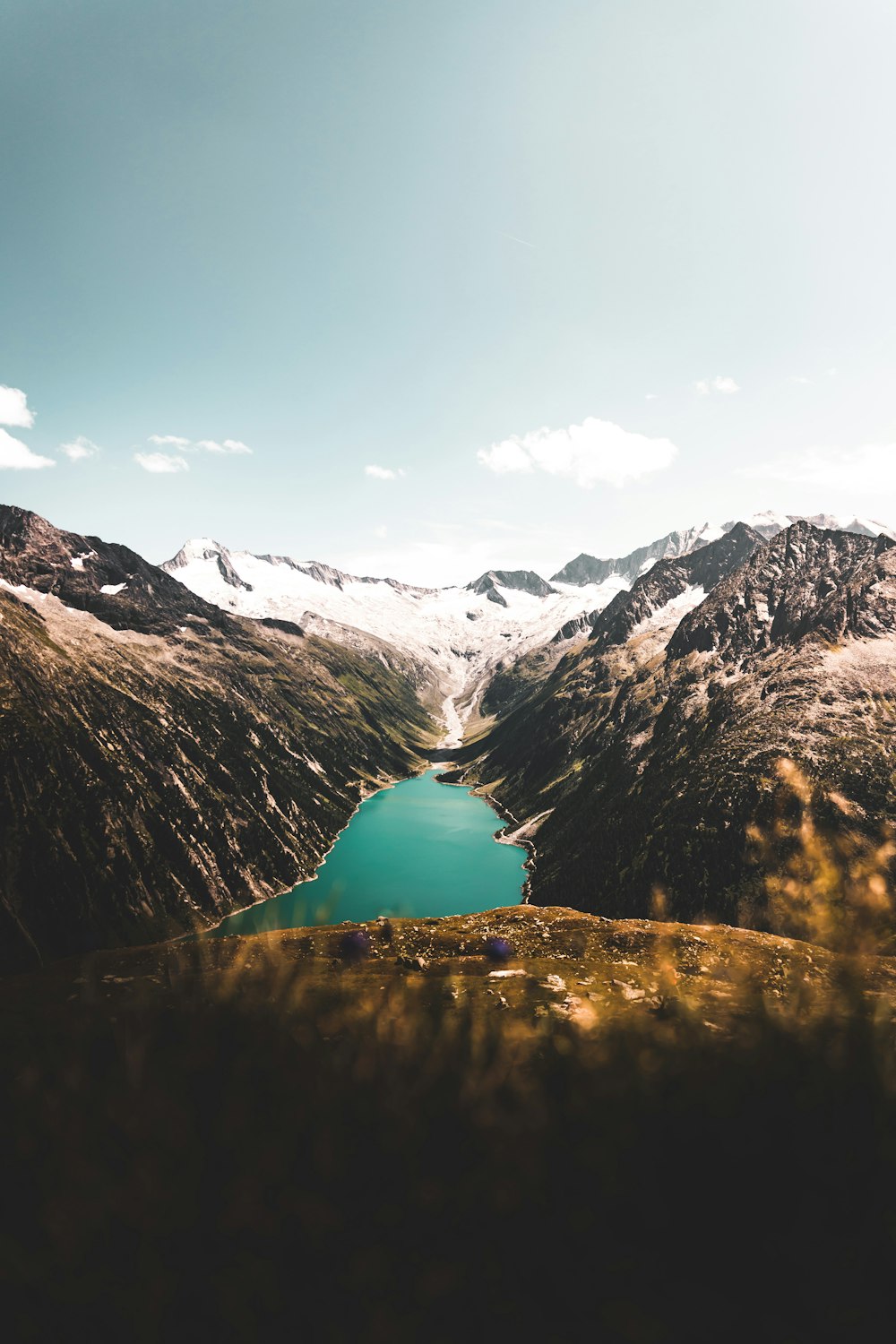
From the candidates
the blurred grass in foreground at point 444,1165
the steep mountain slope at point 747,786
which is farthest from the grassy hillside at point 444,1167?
the steep mountain slope at point 747,786

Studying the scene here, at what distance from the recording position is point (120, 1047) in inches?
1346

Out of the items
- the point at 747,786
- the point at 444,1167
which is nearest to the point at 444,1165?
the point at 444,1167

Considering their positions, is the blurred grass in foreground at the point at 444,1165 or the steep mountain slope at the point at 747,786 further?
the steep mountain slope at the point at 747,786

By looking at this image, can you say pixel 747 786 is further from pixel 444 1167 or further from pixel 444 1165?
pixel 444 1167

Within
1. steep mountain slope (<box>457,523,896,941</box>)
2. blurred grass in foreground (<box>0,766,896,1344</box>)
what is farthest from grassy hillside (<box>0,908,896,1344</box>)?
steep mountain slope (<box>457,523,896,941</box>)

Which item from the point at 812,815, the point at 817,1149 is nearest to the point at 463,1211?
the point at 817,1149

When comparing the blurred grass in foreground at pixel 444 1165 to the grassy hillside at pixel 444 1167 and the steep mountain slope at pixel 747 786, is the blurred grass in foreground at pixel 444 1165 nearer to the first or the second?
the grassy hillside at pixel 444 1167

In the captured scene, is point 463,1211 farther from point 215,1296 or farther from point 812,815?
point 812,815

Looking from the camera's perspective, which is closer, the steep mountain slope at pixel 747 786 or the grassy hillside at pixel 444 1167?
the grassy hillside at pixel 444 1167

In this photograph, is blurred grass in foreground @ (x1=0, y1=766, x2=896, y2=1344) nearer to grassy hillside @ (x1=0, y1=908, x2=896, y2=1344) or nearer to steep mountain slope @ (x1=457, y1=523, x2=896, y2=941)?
grassy hillside @ (x1=0, y1=908, x2=896, y2=1344)

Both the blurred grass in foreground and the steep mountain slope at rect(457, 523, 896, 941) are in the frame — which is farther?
the steep mountain slope at rect(457, 523, 896, 941)

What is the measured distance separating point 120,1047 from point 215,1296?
18.6 meters

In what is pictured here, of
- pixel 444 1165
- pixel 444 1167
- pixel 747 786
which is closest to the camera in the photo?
pixel 444 1167

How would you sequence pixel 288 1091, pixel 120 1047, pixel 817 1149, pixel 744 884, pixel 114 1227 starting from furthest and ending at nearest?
pixel 744 884 → pixel 120 1047 → pixel 288 1091 → pixel 817 1149 → pixel 114 1227
